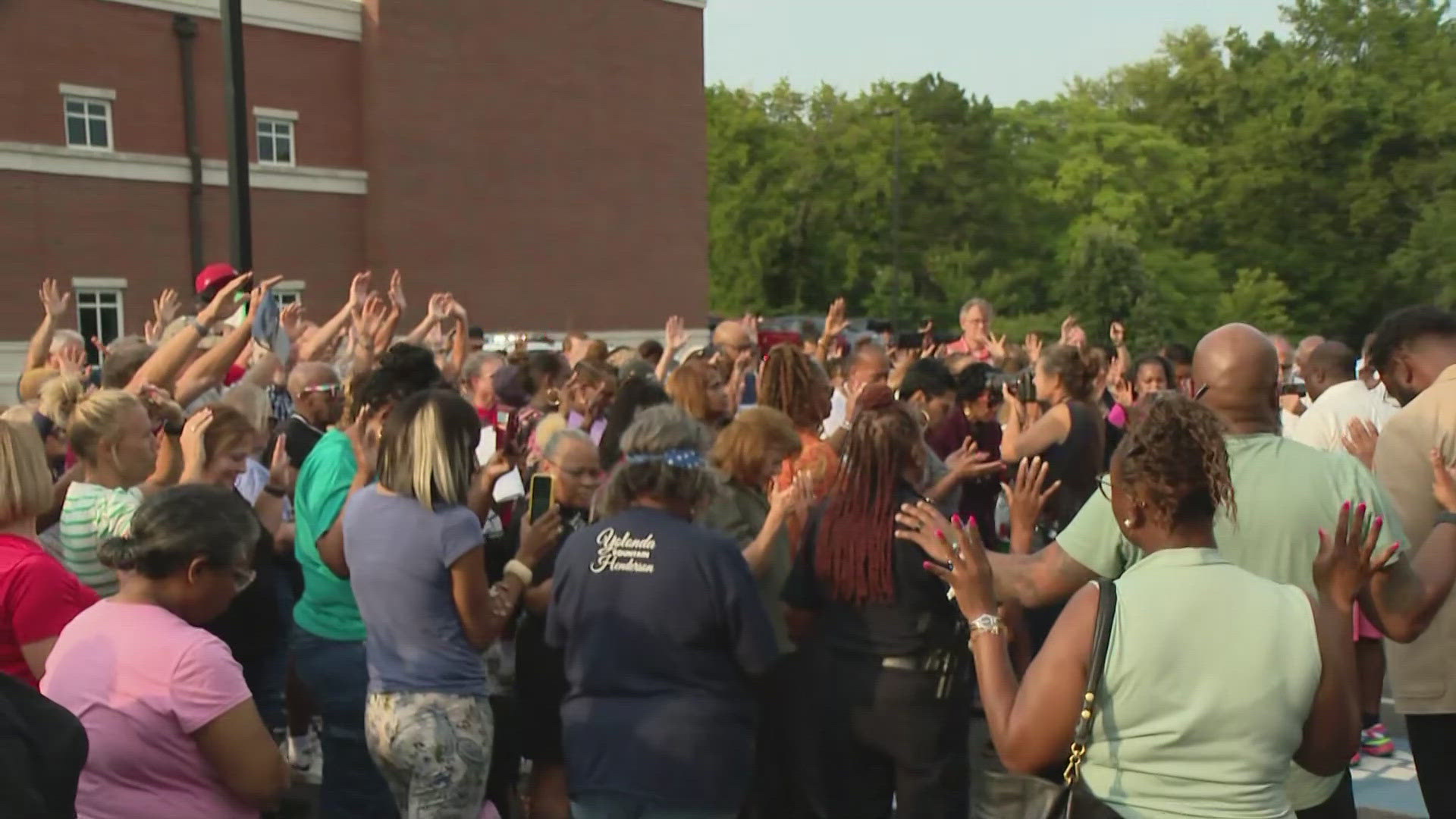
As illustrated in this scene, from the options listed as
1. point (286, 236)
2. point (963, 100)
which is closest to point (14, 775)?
point (286, 236)

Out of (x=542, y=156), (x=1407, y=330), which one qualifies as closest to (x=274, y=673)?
(x=1407, y=330)

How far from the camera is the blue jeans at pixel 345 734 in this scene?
503 centimetres

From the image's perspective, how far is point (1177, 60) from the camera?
198 feet

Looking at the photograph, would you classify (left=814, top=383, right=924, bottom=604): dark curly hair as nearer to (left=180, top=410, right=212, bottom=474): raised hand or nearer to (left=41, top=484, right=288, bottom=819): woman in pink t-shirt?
(left=41, top=484, right=288, bottom=819): woman in pink t-shirt

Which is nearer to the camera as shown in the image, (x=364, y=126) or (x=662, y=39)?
(x=364, y=126)

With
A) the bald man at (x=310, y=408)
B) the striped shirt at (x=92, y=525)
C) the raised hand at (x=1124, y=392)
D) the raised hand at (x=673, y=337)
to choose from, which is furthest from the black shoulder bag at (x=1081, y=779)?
the raised hand at (x=1124, y=392)

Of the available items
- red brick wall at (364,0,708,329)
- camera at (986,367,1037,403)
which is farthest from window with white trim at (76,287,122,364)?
camera at (986,367,1037,403)

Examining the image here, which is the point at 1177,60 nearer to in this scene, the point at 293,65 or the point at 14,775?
the point at 293,65

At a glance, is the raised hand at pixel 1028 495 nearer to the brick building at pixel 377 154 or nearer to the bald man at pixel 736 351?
the bald man at pixel 736 351

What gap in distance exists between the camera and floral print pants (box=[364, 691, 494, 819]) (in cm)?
436

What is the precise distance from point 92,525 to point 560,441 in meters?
1.69

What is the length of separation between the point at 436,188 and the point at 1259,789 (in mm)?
34684

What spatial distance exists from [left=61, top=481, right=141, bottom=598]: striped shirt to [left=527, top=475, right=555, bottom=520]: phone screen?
1.35 meters

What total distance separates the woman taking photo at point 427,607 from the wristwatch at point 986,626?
6.56 ft
